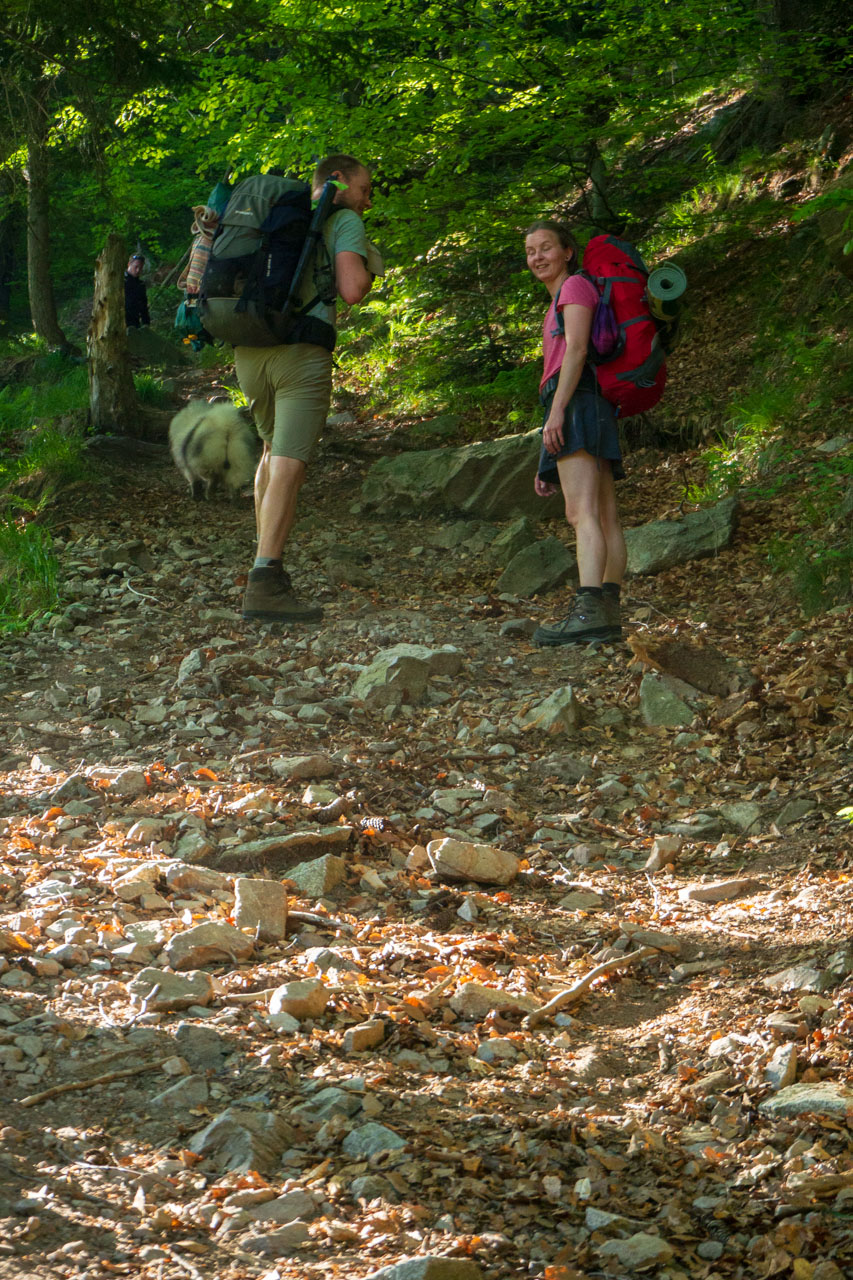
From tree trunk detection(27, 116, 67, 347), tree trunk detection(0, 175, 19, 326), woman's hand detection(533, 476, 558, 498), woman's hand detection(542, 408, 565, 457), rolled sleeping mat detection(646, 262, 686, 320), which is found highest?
tree trunk detection(0, 175, 19, 326)

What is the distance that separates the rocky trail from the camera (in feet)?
5.88

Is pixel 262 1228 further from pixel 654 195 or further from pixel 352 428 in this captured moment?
pixel 654 195

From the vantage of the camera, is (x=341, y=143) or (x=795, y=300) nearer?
(x=341, y=143)

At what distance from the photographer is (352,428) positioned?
420 inches

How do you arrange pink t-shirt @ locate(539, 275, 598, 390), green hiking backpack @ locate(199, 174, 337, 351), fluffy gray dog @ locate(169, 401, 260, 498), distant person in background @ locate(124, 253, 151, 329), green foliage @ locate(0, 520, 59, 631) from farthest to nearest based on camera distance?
distant person in background @ locate(124, 253, 151, 329)
fluffy gray dog @ locate(169, 401, 260, 498)
green foliage @ locate(0, 520, 59, 631)
green hiking backpack @ locate(199, 174, 337, 351)
pink t-shirt @ locate(539, 275, 598, 390)

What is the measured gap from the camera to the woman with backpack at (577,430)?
498cm

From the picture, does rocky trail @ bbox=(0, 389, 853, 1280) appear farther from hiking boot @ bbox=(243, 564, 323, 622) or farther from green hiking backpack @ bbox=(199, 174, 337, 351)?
green hiking backpack @ bbox=(199, 174, 337, 351)

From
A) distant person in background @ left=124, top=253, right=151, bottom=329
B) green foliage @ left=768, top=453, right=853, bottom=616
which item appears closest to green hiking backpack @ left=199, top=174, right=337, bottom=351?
green foliage @ left=768, top=453, right=853, bottom=616

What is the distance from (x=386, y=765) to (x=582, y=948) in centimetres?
135

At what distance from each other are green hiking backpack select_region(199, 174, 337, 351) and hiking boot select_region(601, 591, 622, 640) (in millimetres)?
1972

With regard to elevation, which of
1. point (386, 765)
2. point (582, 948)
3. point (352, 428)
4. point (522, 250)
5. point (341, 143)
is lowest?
point (582, 948)

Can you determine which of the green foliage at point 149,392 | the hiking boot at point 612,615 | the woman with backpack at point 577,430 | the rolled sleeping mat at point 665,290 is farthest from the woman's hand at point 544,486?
the green foliage at point 149,392

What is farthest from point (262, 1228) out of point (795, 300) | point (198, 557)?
point (795, 300)

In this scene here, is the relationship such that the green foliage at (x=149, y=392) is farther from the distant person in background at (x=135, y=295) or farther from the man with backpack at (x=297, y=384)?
the distant person in background at (x=135, y=295)
